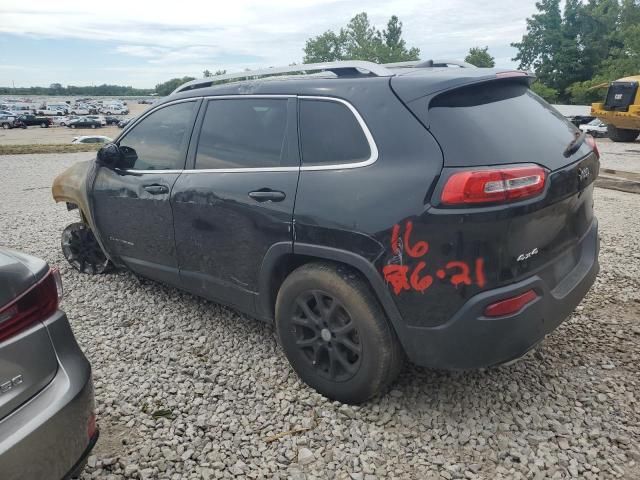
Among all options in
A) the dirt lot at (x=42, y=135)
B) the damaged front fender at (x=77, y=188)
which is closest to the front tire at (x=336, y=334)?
the damaged front fender at (x=77, y=188)

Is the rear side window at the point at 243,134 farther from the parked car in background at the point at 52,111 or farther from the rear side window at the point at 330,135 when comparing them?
the parked car in background at the point at 52,111

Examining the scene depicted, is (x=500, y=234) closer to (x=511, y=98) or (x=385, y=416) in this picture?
(x=511, y=98)

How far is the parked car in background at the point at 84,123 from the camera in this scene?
45719 mm

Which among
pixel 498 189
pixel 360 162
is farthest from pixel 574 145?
pixel 360 162

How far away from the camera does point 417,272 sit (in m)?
2.28

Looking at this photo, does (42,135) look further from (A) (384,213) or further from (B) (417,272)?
(B) (417,272)

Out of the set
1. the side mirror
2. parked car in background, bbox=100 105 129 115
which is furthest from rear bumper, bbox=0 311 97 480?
parked car in background, bbox=100 105 129 115

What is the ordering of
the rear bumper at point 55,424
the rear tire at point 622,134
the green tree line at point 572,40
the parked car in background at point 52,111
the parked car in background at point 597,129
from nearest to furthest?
the rear bumper at point 55,424 → the rear tire at point 622,134 → the parked car in background at point 597,129 → the green tree line at point 572,40 → the parked car in background at point 52,111

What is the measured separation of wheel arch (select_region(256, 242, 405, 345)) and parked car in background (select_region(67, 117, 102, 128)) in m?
48.8

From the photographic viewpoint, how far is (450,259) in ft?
7.20

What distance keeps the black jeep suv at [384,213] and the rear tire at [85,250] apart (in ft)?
5.89

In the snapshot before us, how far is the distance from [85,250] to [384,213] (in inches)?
143

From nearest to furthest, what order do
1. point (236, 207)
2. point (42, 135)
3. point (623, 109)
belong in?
point (236, 207) → point (623, 109) → point (42, 135)

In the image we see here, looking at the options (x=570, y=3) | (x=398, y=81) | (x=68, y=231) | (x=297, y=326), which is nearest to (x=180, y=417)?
(x=297, y=326)
